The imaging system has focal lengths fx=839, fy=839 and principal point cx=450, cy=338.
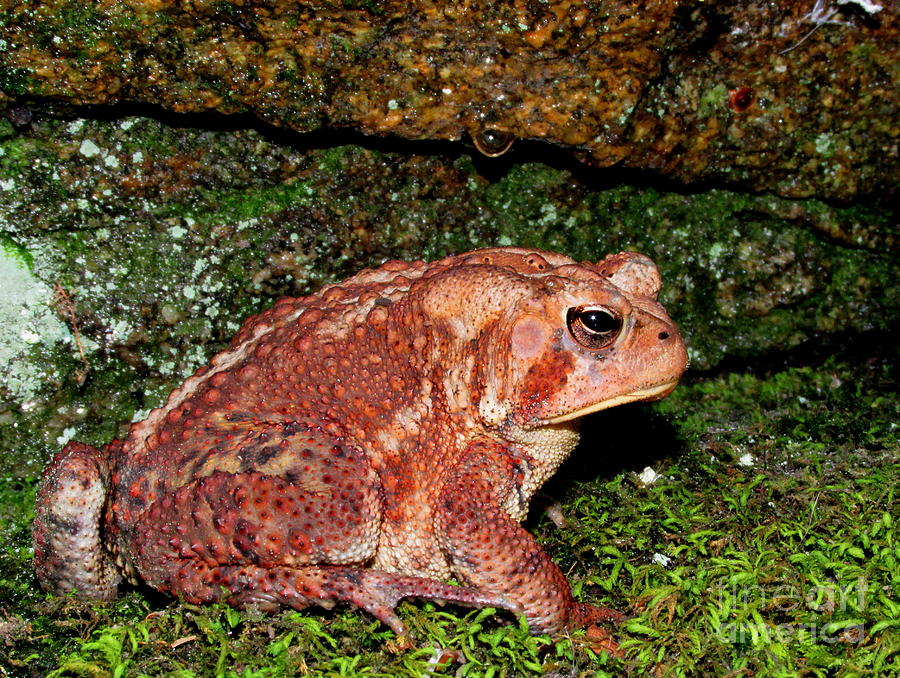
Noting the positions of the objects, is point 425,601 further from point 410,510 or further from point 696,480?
point 696,480

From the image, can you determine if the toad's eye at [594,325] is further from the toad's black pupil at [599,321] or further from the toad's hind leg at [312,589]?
the toad's hind leg at [312,589]

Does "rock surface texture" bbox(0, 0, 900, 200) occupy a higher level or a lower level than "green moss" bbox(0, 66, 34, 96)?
higher

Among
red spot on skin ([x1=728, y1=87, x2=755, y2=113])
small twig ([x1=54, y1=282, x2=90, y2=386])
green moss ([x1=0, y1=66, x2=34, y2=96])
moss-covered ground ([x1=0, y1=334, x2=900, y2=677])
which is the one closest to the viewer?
moss-covered ground ([x1=0, y1=334, x2=900, y2=677])

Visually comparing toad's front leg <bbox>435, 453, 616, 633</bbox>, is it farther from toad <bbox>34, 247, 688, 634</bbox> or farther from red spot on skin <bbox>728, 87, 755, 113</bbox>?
red spot on skin <bbox>728, 87, 755, 113</bbox>

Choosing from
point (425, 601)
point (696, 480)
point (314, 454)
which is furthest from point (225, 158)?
point (696, 480)

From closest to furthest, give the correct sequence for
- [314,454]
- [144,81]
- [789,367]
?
[314,454] < [144,81] < [789,367]

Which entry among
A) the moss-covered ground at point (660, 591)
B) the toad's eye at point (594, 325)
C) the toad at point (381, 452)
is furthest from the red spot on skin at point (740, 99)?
the toad's eye at point (594, 325)

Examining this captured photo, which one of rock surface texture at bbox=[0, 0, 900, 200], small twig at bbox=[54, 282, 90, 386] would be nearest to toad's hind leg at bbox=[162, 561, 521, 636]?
small twig at bbox=[54, 282, 90, 386]
